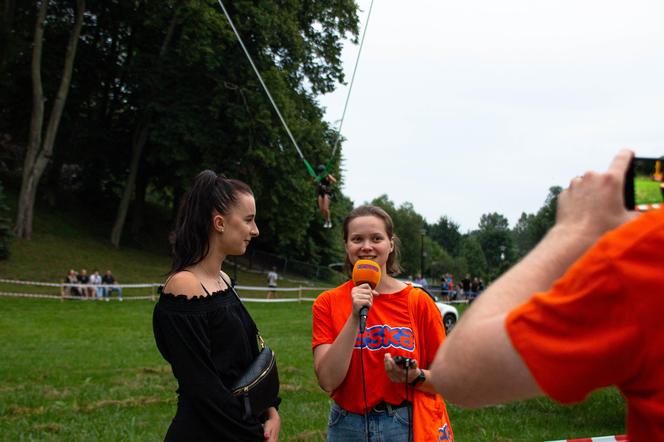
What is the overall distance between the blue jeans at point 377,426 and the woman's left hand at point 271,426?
0.32 m

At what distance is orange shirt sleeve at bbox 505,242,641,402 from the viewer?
3.78 feet

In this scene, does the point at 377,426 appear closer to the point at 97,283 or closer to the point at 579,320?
the point at 579,320

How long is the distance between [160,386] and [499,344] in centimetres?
859

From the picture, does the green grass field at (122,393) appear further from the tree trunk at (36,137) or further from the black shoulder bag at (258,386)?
the tree trunk at (36,137)

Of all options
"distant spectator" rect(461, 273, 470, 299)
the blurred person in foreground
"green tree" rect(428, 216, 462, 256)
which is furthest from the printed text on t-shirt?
"green tree" rect(428, 216, 462, 256)

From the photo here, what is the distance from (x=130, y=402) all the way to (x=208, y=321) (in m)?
5.65

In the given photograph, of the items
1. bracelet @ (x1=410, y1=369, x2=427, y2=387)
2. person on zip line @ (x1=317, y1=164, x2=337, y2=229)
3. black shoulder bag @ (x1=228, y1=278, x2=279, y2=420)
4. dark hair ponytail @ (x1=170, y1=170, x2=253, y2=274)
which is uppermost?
person on zip line @ (x1=317, y1=164, x2=337, y2=229)

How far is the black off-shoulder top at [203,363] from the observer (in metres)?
2.93

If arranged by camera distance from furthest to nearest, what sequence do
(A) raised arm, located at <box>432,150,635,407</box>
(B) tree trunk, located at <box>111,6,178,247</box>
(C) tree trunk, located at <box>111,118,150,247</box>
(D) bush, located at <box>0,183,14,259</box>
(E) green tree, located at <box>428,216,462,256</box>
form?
(E) green tree, located at <box>428,216,462,256</box> < (C) tree trunk, located at <box>111,118,150,247</box> < (B) tree trunk, located at <box>111,6,178,247</box> < (D) bush, located at <box>0,183,14,259</box> < (A) raised arm, located at <box>432,150,635,407</box>

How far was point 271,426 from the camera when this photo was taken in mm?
3293

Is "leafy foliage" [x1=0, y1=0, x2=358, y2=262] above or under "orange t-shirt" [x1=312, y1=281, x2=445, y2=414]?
above

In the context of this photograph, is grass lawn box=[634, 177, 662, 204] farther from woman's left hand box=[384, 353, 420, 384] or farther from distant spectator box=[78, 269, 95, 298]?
distant spectator box=[78, 269, 95, 298]

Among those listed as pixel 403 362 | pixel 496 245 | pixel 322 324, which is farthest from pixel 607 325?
pixel 496 245

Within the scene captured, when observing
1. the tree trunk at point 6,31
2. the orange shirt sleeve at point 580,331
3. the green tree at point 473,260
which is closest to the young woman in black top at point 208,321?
the orange shirt sleeve at point 580,331
